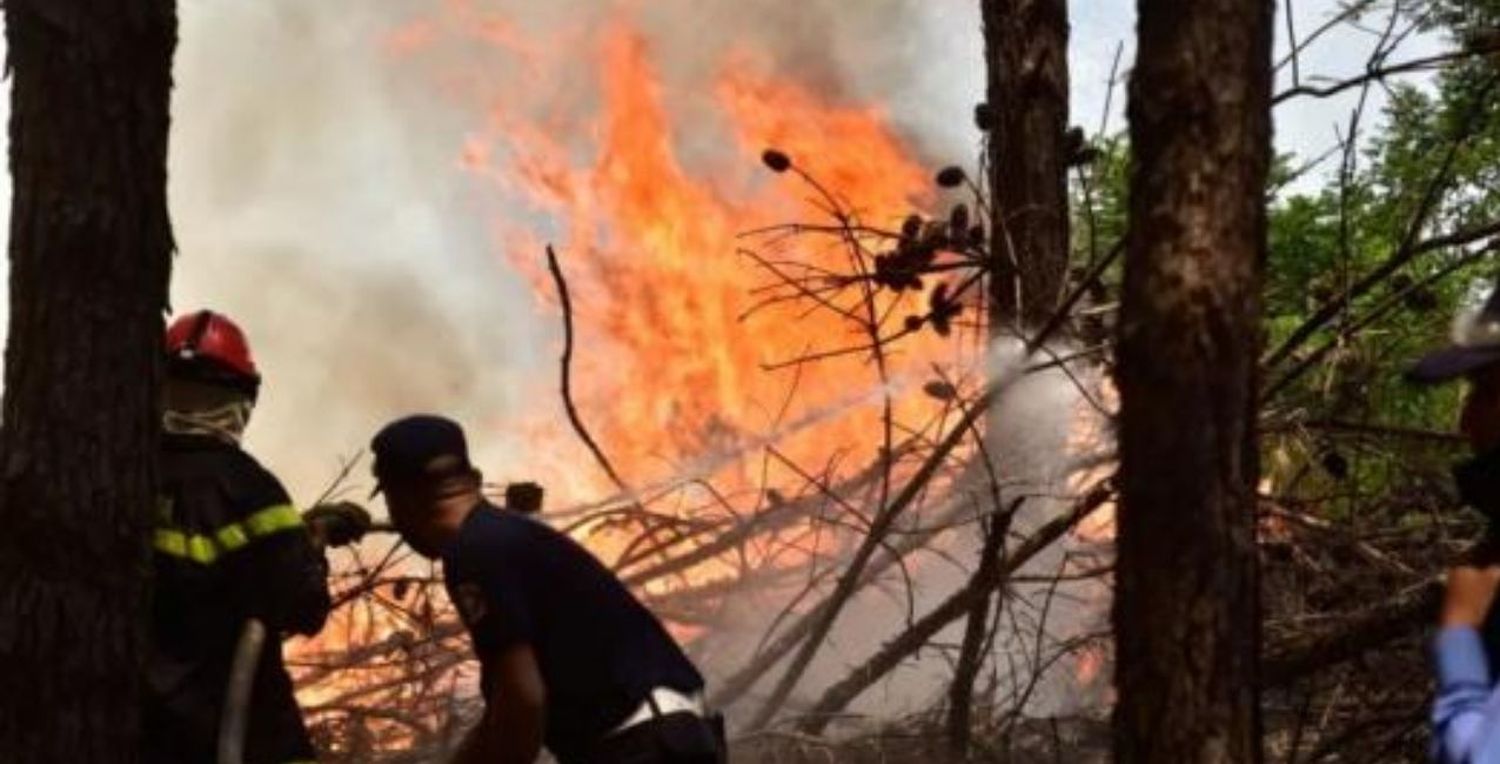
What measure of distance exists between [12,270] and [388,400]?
316 inches

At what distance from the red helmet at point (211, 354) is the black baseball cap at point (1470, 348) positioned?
8.97 feet

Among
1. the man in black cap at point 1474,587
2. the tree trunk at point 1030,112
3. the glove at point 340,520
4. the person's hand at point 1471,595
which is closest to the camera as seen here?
the man in black cap at point 1474,587

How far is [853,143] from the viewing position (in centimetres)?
1091

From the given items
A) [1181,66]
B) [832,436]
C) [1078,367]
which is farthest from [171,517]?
[832,436]

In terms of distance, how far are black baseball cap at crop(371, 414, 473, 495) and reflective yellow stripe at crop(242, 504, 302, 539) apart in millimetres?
664

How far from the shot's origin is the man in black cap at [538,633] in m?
3.19

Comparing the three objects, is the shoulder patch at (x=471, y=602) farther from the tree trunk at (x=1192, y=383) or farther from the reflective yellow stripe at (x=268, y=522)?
the tree trunk at (x=1192, y=383)

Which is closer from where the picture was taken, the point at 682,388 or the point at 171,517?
the point at 171,517

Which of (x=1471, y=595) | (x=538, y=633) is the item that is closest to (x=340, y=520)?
(x=538, y=633)

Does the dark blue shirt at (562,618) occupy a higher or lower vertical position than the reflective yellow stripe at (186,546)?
lower

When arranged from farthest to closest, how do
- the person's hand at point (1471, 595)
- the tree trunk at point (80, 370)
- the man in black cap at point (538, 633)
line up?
the tree trunk at point (80, 370), the man in black cap at point (538, 633), the person's hand at point (1471, 595)

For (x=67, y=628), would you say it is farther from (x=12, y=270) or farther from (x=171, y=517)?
(x=12, y=270)

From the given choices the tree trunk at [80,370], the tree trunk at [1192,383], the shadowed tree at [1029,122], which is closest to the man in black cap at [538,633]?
the tree trunk at [80,370]

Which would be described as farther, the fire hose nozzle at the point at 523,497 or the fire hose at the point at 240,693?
the fire hose nozzle at the point at 523,497
